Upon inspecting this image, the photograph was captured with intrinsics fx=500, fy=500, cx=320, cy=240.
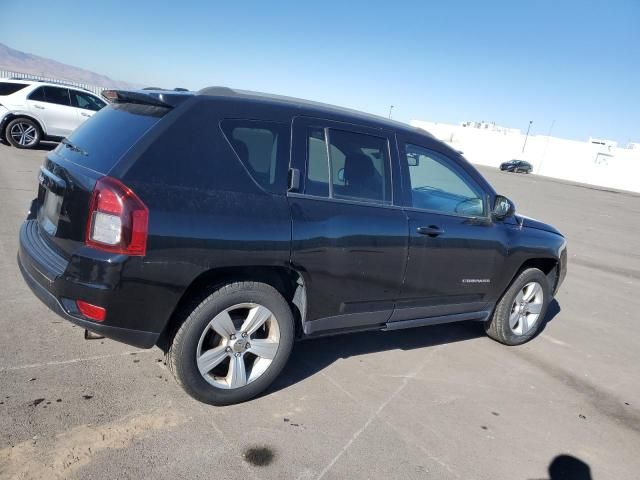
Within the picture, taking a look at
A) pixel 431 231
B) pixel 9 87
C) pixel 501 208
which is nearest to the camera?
pixel 431 231

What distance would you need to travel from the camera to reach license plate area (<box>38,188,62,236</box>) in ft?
9.49

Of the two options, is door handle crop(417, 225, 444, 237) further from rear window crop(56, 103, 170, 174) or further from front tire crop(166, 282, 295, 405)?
rear window crop(56, 103, 170, 174)

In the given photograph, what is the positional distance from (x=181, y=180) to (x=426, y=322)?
2.31 metres

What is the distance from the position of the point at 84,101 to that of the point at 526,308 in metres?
12.5

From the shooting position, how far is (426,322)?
13.2 ft

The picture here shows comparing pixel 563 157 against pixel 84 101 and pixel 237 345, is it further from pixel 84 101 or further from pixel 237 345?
pixel 237 345

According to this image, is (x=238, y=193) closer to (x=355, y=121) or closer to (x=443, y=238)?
(x=355, y=121)

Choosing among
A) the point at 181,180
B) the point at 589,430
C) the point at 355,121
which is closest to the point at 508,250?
the point at 589,430

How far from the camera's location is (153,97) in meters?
2.96

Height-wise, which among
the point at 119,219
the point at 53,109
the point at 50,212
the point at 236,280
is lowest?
the point at 236,280

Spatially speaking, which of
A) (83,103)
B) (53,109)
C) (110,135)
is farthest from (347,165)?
(83,103)

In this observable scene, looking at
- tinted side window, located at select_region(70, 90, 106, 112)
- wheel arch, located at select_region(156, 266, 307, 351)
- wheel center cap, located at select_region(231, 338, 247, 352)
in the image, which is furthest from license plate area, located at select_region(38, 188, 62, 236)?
tinted side window, located at select_region(70, 90, 106, 112)

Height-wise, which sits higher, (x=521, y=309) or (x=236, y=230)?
(x=236, y=230)

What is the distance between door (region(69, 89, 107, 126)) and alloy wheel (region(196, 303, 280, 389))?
11547mm
